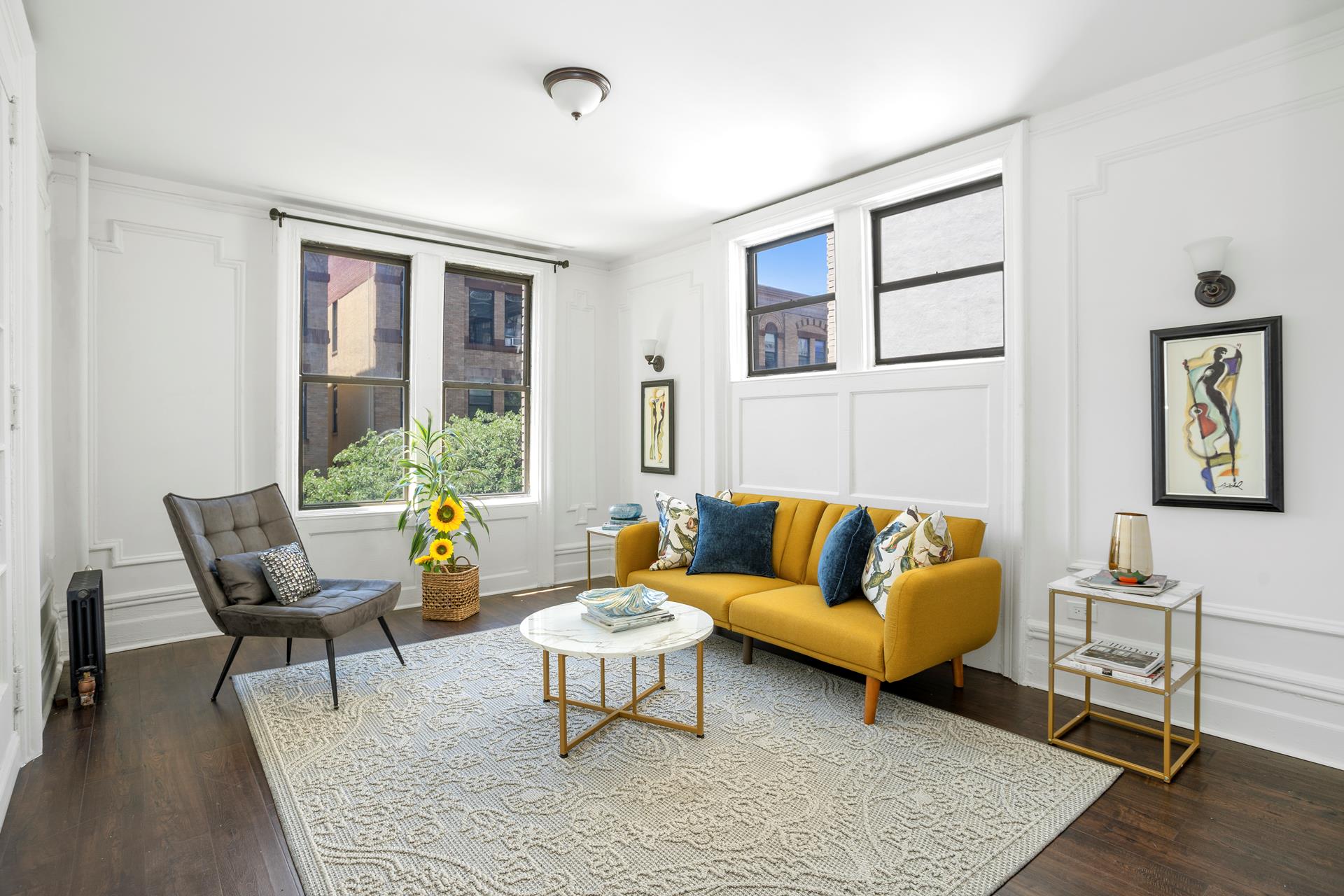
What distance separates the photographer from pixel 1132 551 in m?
2.62

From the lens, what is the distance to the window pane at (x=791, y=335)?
14.6ft

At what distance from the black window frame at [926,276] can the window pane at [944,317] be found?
0.05 feet

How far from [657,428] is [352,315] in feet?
7.56

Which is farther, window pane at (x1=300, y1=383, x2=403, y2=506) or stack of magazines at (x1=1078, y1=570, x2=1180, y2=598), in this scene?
window pane at (x1=300, y1=383, x2=403, y2=506)

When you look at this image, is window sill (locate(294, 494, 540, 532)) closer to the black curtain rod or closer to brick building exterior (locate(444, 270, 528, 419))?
brick building exterior (locate(444, 270, 528, 419))

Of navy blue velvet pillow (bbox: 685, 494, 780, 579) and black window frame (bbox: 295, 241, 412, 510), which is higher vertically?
black window frame (bbox: 295, 241, 412, 510)

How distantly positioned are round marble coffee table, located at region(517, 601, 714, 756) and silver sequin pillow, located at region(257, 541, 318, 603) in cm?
119

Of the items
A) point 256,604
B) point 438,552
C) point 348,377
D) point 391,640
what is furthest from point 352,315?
point 391,640

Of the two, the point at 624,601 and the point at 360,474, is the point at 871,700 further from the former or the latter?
the point at 360,474

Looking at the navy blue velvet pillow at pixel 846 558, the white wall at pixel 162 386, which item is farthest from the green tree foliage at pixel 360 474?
the navy blue velvet pillow at pixel 846 558

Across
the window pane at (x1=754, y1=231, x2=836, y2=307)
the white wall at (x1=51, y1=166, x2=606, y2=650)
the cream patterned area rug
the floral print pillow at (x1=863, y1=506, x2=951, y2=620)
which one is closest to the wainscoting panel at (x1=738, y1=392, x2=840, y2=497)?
the window pane at (x1=754, y1=231, x2=836, y2=307)

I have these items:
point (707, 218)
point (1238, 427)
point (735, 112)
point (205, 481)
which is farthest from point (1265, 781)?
point (205, 481)

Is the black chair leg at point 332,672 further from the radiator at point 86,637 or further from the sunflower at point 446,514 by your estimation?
the sunflower at point 446,514

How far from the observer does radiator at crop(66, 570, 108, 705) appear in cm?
316
